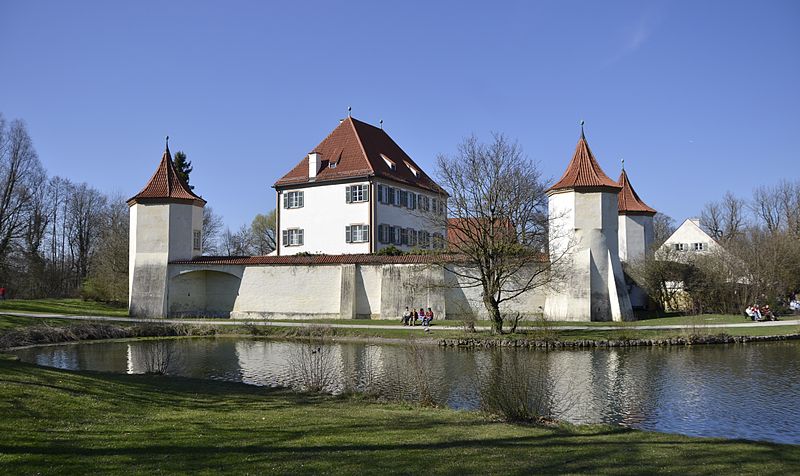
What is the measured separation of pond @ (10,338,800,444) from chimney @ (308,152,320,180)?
15946 mm

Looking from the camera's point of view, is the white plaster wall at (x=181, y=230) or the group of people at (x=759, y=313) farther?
the white plaster wall at (x=181, y=230)

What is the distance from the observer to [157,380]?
14.0m

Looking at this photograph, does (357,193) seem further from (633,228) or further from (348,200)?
(633,228)

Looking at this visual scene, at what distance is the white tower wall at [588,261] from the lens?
1198 inches

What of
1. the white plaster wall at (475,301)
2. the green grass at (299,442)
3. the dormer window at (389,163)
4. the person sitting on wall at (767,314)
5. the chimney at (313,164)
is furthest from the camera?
the dormer window at (389,163)

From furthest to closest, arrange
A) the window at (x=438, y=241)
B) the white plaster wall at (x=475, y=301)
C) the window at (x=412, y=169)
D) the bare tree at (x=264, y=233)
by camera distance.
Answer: the bare tree at (x=264, y=233)
the window at (x=412, y=169)
the white plaster wall at (x=475, y=301)
the window at (x=438, y=241)

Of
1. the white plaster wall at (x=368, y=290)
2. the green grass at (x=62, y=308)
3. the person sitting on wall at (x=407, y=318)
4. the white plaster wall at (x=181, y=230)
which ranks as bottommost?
the person sitting on wall at (x=407, y=318)

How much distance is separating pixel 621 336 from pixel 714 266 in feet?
42.2

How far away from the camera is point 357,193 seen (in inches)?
1538

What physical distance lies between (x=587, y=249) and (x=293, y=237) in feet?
59.6

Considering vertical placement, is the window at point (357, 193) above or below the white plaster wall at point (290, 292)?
above

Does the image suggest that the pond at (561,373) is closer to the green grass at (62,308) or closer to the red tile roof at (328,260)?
the red tile roof at (328,260)

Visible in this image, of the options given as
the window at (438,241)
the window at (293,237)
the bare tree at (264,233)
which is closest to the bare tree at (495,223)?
the window at (438,241)

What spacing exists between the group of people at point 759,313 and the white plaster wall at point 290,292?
1911 centimetres
